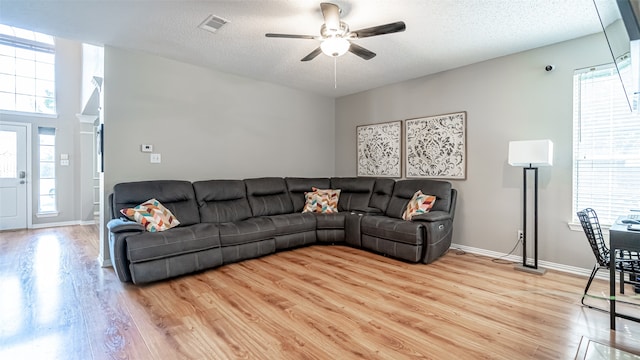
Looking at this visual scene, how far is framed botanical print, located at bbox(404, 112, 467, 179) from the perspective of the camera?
13.4ft

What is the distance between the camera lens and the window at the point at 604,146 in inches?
114

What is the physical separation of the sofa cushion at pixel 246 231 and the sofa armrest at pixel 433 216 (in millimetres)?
1789

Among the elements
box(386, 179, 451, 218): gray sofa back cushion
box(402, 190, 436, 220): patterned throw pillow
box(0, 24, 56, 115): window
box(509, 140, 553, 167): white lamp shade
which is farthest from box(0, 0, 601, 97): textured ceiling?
box(0, 24, 56, 115): window

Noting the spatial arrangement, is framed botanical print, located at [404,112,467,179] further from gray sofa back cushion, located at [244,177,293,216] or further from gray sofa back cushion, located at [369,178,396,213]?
gray sofa back cushion, located at [244,177,293,216]

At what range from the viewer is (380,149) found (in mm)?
5098

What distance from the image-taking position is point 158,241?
2885mm

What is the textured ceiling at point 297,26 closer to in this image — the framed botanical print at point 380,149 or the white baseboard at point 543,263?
the framed botanical print at point 380,149

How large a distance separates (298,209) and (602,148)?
12.2 ft

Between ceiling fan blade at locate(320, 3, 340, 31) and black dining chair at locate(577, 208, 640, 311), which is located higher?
ceiling fan blade at locate(320, 3, 340, 31)

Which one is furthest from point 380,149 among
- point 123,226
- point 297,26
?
point 123,226

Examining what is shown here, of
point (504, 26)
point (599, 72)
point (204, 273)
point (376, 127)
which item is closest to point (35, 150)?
A: point (204, 273)

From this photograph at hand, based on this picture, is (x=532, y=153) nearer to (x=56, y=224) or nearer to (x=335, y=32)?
(x=335, y=32)

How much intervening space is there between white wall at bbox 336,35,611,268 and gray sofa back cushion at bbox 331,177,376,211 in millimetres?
1264

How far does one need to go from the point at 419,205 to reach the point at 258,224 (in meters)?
2.09
